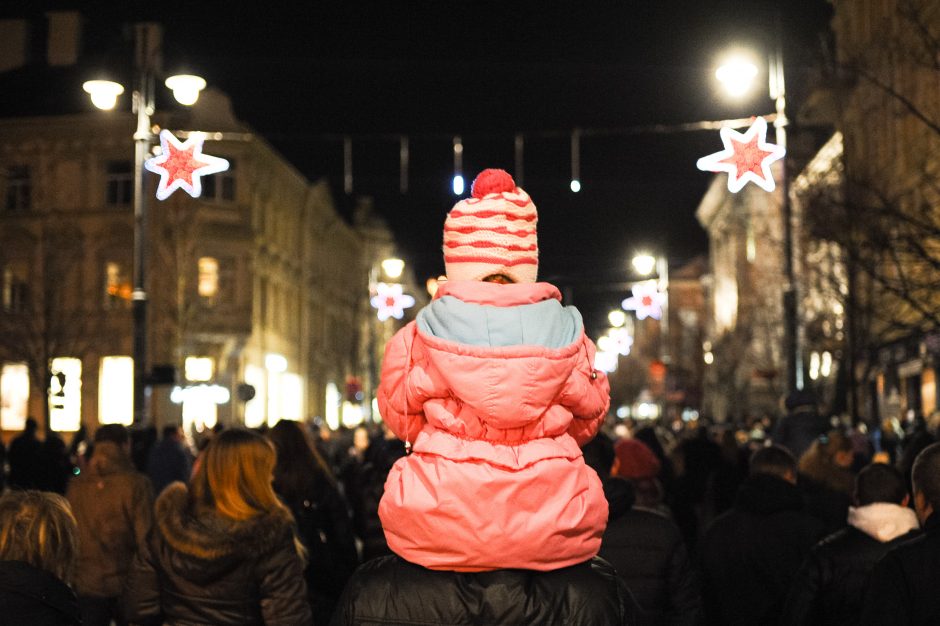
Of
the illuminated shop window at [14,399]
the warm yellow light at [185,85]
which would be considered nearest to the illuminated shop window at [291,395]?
the illuminated shop window at [14,399]

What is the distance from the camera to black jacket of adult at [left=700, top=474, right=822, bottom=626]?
27.1ft

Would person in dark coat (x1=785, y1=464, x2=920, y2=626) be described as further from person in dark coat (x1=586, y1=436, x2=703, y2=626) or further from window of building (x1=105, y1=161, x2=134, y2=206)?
window of building (x1=105, y1=161, x2=134, y2=206)

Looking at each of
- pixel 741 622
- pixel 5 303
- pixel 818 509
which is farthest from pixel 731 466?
pixel 5 303

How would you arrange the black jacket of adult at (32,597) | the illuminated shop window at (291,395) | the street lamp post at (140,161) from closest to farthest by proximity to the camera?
the black jacket of adult at (32,597)
the street lamp post at (140,161)
the illuminated shop window at (291,395)

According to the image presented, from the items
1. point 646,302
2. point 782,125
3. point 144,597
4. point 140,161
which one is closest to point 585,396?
point 144,597

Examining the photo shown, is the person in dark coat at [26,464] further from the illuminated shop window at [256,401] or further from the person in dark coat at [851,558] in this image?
the illuminated shop window at [256,401]

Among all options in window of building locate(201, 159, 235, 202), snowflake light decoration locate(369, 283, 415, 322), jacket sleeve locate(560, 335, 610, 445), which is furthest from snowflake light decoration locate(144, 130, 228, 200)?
window of building locate(201, 159, 235, 202)

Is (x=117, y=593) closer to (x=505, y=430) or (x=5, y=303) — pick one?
(x=505, y=430)

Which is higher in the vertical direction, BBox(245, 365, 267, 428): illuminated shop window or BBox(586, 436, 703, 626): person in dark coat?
BBox(245, 365, 267, 428): illuminated shop window

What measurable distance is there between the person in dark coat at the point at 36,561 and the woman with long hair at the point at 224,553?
1498 mm

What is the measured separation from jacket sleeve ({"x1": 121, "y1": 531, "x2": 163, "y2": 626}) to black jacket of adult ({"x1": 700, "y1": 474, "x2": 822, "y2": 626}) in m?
3.07

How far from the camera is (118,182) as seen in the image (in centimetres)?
5675

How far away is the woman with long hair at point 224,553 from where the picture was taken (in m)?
6.48

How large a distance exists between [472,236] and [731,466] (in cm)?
1301
